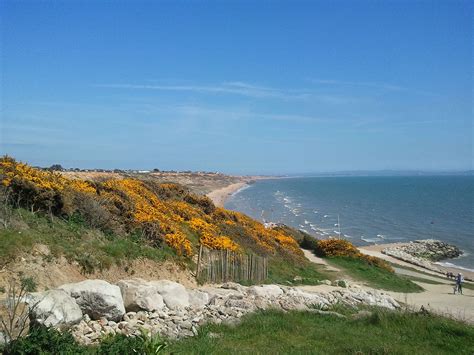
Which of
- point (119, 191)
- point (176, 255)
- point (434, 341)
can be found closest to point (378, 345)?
point (434, 341)

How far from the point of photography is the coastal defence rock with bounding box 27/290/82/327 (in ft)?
30.8

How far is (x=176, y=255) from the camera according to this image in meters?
19.7

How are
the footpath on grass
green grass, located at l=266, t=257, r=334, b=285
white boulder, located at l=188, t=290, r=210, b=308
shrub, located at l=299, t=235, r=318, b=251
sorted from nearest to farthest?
white boulder, located at l=188, t=290, r=210, b=308 → the footpath on grass → green grass, located at l=266, t=257, r=334, b=285 → shrub, located at l=299, t=235, r=318, b=251

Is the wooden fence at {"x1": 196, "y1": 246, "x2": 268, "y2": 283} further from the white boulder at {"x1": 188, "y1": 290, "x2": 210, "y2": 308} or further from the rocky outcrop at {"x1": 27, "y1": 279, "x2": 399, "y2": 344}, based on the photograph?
the white boulder at {"x1": 188, "y1": 290, "x2": 210, "y2": 308}

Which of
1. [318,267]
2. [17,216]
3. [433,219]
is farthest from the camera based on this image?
[433,219]

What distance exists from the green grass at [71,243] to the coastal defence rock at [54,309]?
3698 mm

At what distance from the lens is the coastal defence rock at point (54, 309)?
938cm

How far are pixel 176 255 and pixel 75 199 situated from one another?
4680 mm

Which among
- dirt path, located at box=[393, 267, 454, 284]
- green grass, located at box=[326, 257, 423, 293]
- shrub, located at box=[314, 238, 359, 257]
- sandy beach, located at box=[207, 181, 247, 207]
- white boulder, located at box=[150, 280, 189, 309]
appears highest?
white boulder, located at box=[150, 280, 189, 309]

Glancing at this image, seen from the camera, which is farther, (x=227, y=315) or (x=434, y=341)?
(x=227, y=315)

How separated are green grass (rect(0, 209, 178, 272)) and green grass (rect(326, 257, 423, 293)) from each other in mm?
14628

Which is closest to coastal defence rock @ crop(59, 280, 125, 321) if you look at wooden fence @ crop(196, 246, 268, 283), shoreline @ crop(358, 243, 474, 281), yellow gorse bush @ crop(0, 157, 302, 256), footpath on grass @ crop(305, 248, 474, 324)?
yellow gorse bush @ crop(0, 157, 302, 256)

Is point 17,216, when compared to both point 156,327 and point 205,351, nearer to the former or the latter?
point 156,327

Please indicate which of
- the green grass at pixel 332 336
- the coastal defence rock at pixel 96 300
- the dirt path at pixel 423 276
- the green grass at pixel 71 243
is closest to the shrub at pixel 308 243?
the dirt path at pixel 423 276
